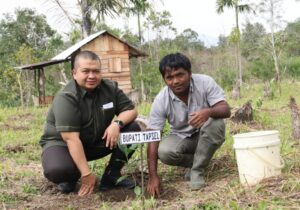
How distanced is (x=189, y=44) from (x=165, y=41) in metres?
7.22

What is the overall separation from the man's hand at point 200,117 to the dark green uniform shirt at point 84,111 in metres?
0.67

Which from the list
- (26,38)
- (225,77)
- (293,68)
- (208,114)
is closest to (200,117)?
(208,114)

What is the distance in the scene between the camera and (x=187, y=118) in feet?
10.3

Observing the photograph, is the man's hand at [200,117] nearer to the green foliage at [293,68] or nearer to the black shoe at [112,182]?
the black shoe at [112,182]

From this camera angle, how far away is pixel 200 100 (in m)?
3.06

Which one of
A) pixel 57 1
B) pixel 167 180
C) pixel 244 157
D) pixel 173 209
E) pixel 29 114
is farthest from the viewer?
pixel 57 1

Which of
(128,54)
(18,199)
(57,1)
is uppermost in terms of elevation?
(57,1)

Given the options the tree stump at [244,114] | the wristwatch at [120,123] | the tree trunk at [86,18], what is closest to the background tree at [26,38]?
the tree trunk at [86,18]

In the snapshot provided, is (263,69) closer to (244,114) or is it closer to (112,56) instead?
(112,56)

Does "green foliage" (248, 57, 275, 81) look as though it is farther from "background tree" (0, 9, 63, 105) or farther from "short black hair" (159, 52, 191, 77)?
"short black hair" (159, 52, 191, 77)

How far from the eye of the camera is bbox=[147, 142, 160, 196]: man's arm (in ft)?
9.35

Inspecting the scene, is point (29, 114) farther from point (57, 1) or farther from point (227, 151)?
point (227, 151)

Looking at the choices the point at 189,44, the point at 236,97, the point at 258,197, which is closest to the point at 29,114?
the point at 236,97

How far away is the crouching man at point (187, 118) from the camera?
2881 millimetres
